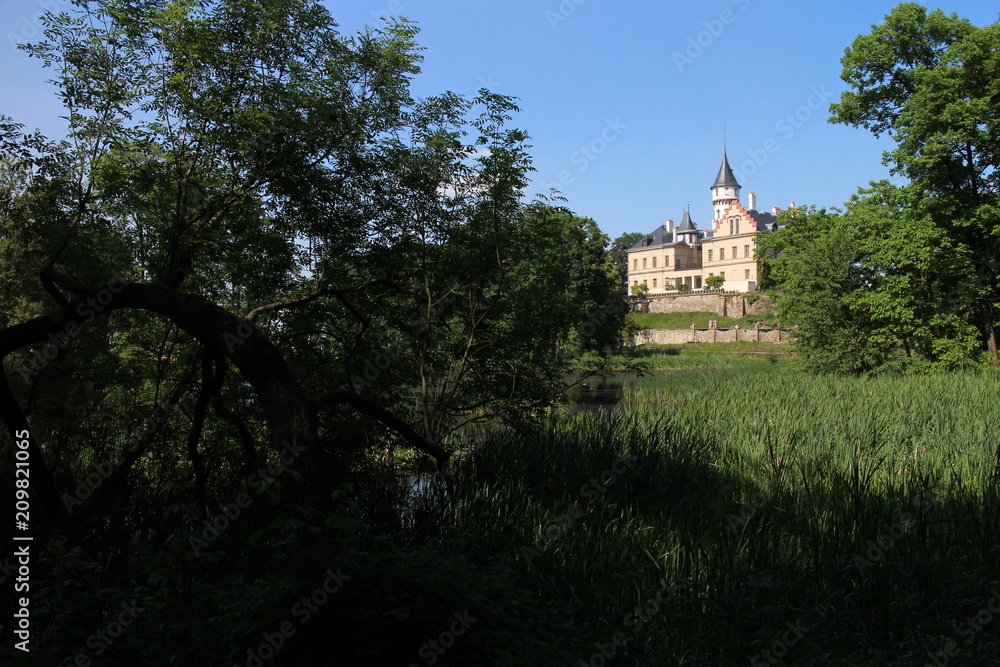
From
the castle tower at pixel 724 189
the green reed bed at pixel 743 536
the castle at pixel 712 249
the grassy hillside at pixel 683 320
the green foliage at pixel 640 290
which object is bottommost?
the green reed bed at pixel 743 536

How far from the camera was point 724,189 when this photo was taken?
85.9 metres

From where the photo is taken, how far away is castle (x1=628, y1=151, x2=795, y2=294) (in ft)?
248

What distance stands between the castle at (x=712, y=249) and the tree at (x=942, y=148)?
158 feet

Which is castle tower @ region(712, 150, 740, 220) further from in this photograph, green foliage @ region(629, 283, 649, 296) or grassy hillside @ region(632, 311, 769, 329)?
grassy hillside @ region(632, 311, 769, 329)

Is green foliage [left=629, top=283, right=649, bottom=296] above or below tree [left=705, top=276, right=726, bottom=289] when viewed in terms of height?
below

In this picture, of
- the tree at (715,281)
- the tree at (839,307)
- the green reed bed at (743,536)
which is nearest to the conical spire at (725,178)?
the tree at (715,281)

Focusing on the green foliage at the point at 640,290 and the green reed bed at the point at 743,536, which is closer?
the green reed bed at the point at 743,536

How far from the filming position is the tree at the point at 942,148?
21078mm

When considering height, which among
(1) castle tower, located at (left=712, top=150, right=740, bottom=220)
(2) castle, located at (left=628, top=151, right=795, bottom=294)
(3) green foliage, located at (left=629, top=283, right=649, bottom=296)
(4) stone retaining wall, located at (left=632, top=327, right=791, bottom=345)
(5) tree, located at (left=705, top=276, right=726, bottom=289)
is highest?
(1) castle tower, located at (left=712, top=150, right=740, bottom=220)

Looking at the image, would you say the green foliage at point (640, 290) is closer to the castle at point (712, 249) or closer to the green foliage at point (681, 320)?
the castle at point (712, 249)

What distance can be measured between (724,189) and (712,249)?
10.00m

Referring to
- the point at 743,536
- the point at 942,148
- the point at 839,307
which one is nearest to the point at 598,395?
the point at 839,307

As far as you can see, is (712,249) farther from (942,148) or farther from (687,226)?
(942,148)

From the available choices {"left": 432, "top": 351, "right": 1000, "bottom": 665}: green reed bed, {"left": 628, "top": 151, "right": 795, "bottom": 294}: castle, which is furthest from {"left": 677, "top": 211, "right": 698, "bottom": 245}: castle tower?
{"left": 432, "top": 351, "right": 1000, "bottom": 665}: green reed bed
